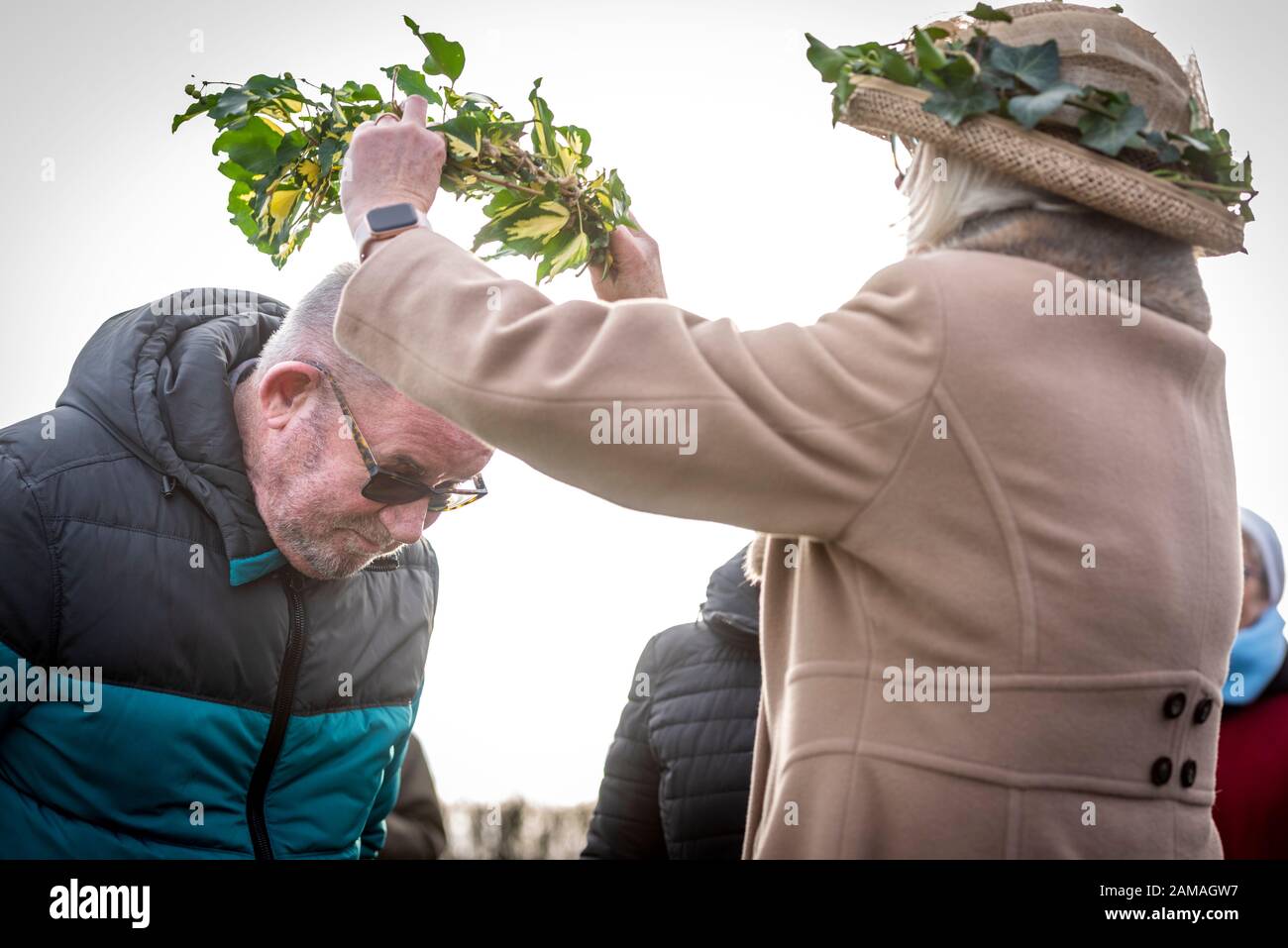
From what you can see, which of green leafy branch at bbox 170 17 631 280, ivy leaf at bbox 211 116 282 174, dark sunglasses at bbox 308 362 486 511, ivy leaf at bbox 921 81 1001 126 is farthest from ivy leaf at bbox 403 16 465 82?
ivy leaf at bbox 921 81 1001 126

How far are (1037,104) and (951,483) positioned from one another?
64cm

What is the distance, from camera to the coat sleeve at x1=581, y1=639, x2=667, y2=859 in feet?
10.8

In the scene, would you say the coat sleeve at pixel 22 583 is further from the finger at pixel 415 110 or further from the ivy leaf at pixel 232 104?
the finger at pixel 415 110

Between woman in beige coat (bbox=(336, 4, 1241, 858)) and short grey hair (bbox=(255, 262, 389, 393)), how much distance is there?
49.4 inches

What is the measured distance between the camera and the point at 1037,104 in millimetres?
1837

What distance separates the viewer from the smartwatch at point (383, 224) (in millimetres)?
1985

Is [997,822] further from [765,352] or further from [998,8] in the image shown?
[998,8]

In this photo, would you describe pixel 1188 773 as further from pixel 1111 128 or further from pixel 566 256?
pixel 566 256

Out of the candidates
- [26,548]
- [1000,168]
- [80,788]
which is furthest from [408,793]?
[1000,168]

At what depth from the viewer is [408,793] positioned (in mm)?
4031

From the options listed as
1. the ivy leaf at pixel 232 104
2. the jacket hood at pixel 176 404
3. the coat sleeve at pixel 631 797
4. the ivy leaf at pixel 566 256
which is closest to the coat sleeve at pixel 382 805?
the coat sleeve at pixel 631 797

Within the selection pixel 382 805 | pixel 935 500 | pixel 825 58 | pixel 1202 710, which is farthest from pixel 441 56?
pixel 382 805

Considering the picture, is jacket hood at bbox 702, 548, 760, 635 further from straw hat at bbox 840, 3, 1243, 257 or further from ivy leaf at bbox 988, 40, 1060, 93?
ivy leaf at bbox 988, 40, 1060, 93

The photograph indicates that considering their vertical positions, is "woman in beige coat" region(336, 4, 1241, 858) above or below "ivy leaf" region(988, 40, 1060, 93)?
below
